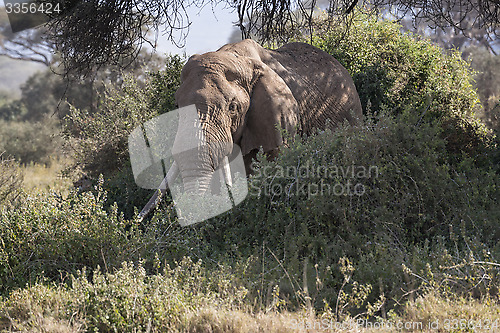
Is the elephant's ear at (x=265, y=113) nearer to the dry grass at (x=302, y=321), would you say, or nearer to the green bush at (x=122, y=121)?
the green bush at (x=122, y=121)

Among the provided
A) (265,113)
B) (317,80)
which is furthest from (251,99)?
(317,80)

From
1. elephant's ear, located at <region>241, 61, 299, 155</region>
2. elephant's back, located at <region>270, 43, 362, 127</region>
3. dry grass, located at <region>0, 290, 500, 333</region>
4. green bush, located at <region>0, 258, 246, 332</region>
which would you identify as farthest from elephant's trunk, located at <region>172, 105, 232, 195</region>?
dry grass, located at <region>0, 290, 500, 333</region>

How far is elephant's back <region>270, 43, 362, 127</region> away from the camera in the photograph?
9094 mm

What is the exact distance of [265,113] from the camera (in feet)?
26.3

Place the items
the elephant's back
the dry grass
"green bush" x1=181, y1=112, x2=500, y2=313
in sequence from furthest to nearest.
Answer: the elephant's back < "green bush" x1=181, y1=112, x2=500, y2=313 < the dry grass

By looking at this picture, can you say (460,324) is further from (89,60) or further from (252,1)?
(89,60)

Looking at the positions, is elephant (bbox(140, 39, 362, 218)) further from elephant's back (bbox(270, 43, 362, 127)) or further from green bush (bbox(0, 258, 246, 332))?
green bush (bbox(0, 258, 246, 332))

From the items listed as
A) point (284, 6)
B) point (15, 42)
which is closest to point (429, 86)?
point (284, 6)

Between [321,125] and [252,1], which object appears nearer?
[252,1]

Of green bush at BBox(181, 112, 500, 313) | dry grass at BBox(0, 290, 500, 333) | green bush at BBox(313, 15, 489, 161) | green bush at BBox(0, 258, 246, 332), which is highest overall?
green bush at BBox(313, 15, 489, 161)

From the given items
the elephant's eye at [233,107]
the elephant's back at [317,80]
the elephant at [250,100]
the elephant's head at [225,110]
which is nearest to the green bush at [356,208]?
the elephant at [250,100]

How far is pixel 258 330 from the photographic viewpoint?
406 cm

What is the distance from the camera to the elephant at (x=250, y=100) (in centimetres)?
724

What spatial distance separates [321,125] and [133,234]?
450 cm
